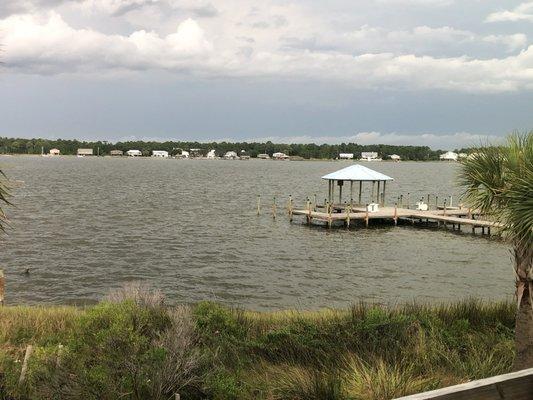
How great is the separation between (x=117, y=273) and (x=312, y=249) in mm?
11838

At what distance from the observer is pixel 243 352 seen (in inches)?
356

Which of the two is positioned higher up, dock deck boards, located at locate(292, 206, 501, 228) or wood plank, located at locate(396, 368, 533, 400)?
wood plank, located at locate(396, 368, 533, 400)

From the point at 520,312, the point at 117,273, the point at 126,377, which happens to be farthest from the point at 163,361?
the point at 117,273

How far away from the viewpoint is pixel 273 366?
8.08m

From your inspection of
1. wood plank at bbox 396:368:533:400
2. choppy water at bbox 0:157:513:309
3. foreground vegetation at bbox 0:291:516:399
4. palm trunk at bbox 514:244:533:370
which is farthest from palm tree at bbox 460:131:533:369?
choppy water at bbox 0:157:513:309

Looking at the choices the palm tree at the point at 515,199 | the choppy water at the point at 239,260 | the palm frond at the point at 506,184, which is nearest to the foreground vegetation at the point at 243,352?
the palm tree at the point at 515,199

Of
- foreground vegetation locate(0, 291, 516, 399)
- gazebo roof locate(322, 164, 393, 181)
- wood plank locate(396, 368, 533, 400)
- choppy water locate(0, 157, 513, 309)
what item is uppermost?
wood plank locate(396, 368, 533, 400)

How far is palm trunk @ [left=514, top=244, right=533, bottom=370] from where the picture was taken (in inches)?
317

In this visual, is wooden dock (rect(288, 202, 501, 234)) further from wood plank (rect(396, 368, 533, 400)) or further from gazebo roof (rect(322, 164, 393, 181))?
wood plank (rect(396, 368, 533, 400))

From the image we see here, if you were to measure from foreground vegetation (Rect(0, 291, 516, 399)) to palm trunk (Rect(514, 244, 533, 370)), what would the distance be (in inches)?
17.0

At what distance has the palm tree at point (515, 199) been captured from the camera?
286 inches

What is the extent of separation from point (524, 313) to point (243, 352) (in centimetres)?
433

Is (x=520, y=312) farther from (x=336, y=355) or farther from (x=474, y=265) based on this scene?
(x=474, y=265)

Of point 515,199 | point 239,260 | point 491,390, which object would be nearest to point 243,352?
point 515,199
